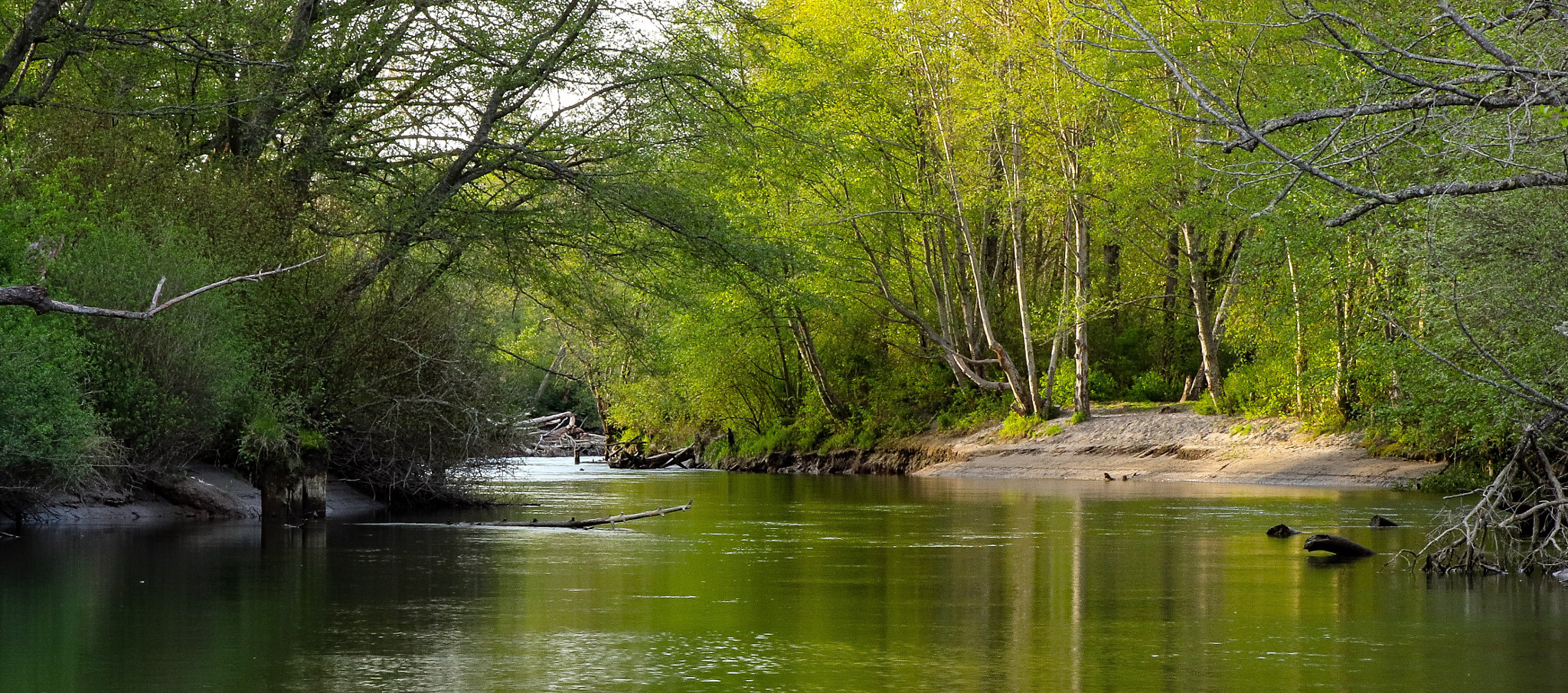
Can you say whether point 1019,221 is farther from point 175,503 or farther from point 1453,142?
point 1453,142

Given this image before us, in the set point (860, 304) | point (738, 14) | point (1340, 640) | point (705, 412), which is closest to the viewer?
point (1340, 640)

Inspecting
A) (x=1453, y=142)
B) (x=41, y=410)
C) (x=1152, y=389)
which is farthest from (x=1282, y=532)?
(x=1152, y=389)

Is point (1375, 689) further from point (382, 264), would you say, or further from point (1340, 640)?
point (382, 264)

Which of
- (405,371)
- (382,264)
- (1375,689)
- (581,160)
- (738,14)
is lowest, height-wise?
(1375,689)

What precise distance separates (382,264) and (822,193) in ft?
57.6

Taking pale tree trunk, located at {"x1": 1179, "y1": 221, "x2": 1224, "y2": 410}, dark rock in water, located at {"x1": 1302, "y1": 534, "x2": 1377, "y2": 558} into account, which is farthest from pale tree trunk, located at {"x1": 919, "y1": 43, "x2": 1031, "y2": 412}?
dark rock in water, located at {"x1": 1302, "y1": 534, "x2": 1377, "y2": 558}

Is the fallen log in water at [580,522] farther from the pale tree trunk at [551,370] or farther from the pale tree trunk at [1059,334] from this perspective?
the pale tree trunk at [1059,334]

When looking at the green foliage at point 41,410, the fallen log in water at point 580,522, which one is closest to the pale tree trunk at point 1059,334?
the fallen log in water at point 580,522

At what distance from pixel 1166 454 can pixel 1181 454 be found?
16.1 inches

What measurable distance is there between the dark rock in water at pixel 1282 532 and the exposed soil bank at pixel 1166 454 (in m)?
11.7

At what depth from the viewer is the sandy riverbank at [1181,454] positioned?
3055 centimetres

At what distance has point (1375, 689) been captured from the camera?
8336 millimetres

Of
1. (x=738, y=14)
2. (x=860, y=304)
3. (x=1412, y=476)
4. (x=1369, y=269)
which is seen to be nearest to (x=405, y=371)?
(x=738, y=14)

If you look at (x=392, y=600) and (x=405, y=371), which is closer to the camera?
(x=392, y=600)
